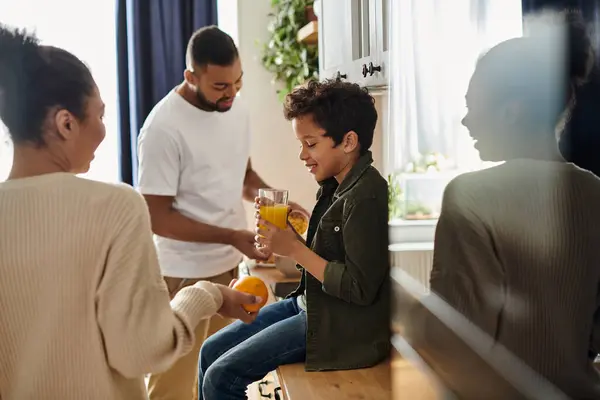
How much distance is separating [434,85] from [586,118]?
1.05 ft

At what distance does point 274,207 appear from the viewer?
5.05ft

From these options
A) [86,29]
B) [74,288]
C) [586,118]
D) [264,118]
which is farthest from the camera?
[264,118]

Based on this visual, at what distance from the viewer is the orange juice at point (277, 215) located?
1533mm

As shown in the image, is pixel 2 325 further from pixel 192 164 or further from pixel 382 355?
pixel 192 164

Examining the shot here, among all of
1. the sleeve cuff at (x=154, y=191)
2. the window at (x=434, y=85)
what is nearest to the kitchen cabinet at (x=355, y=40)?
the window at (x=434, y=85)

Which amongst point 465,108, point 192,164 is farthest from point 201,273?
point 465,108

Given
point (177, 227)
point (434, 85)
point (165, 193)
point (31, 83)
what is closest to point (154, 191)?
point (165, 193)

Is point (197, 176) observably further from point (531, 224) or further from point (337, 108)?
point (531, 224)

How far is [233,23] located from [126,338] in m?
2.71

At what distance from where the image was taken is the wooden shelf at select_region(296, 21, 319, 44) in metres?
2.62

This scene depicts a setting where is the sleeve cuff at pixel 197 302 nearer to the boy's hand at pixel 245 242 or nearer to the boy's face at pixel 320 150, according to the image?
the boy's face at pixel 320 150

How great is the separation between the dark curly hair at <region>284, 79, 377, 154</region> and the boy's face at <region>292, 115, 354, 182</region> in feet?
0.04

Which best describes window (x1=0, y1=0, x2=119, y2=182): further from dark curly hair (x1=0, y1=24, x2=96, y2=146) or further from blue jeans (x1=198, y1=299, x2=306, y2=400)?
dark curly hair (x1=0, y1=24, x2=96, y2=146)

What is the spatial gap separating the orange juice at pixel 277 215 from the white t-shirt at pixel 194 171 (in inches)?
27.0
